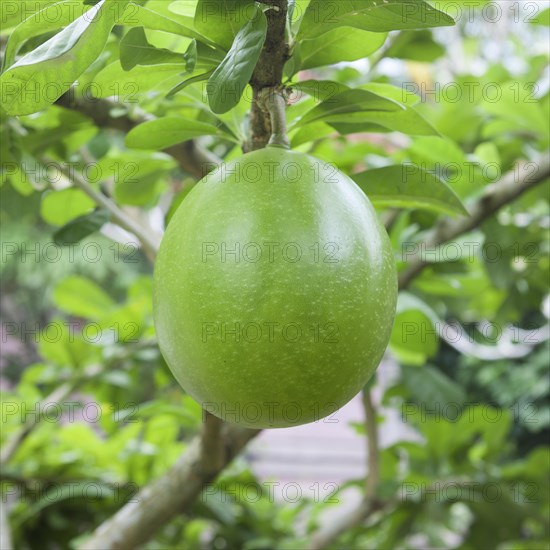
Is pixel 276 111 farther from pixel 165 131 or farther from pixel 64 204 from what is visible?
pixel 64 204

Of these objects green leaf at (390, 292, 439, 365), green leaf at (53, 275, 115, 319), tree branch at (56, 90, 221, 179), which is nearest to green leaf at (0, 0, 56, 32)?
tree branch at (56, 90, 221, 179)

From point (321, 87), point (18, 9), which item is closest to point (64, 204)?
point (18, 9)

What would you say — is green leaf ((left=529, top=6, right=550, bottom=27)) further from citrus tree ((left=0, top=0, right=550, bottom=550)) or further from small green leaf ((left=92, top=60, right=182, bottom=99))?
small green leaf ((left=92, top=60, right=182, bottom=99))

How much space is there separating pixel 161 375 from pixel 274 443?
135 inches

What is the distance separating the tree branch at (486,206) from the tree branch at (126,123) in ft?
0.86

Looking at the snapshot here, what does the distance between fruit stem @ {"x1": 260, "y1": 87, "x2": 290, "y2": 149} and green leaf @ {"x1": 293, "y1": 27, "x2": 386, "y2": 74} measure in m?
0.03

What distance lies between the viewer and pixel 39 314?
6.27m

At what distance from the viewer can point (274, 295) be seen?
1.07 ft

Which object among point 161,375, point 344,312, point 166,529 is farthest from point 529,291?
point 344,312

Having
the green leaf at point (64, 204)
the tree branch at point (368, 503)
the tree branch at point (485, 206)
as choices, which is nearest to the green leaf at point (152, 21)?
the green leaf at point (64, 204)

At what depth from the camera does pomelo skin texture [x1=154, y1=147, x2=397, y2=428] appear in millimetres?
329

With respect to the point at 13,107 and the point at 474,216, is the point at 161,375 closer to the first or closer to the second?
the point at 474,216

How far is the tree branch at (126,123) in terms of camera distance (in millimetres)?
610

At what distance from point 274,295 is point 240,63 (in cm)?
11
